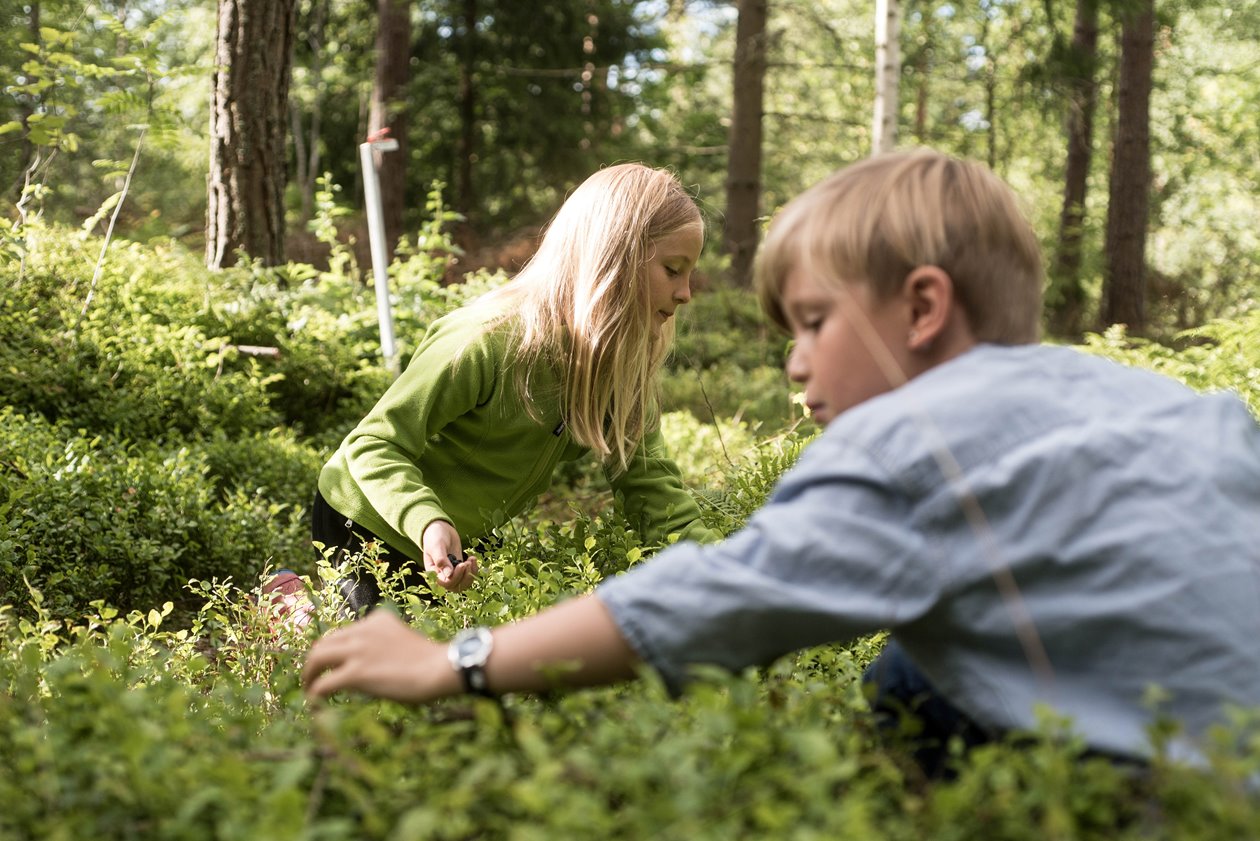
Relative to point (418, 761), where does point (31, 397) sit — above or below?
below

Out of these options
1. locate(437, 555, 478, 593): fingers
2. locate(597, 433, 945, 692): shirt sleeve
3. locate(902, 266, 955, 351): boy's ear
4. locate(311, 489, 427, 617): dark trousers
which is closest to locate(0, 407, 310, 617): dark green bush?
locate(311, 489, 427, 617): dark trousers

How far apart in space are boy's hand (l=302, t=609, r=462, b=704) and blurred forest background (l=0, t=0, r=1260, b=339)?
5132mm

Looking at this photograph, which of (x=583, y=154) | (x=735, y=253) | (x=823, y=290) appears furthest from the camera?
(x=583, y=154)

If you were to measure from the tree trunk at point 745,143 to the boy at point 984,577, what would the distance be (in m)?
11.9

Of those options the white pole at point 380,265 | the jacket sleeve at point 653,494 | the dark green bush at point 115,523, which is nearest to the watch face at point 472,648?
the jacket sleeve at point 653,494

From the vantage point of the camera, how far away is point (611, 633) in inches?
60.5

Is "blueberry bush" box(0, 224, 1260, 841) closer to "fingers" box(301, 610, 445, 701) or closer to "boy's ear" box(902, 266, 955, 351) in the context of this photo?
"fingers" box(301, 610, 445, 701)

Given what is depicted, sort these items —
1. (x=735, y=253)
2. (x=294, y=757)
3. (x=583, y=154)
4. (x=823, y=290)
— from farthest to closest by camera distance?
(x=583, y=154) < (x=735, y=253) < (x=823, y=290) < (x=294, y=757)

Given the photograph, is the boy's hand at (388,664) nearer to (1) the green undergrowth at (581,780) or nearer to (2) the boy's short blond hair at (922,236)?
(1) the green undergrowth at (581,780)

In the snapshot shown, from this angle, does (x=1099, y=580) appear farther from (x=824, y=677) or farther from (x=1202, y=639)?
(x=824, y=677)

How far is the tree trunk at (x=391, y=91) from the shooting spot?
14203 mm

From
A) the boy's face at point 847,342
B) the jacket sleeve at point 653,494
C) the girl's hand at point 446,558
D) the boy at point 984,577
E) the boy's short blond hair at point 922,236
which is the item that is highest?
the boy's short blond hair at point 922,236

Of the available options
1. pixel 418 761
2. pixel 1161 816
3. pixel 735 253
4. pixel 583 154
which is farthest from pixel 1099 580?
pixel 583 154

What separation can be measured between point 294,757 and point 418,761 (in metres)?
0.16
